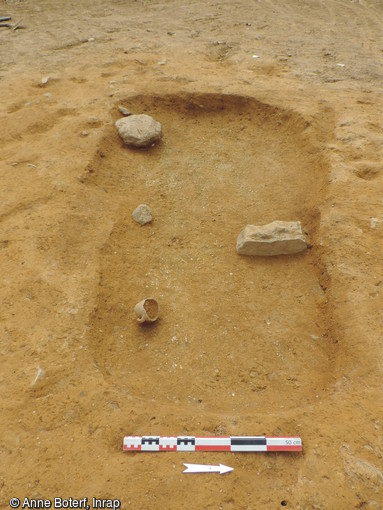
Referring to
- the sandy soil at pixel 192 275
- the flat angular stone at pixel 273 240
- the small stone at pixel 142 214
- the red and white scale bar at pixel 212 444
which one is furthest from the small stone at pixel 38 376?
the flat angular stone at pixel 273 240

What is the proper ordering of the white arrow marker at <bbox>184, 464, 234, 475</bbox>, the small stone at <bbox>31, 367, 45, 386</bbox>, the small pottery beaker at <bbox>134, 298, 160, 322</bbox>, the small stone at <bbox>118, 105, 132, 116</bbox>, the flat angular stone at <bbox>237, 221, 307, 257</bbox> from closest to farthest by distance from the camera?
the white arrow marker at <bbox>184, 464, 234, 475</bbox>
the small stone at <bbox>31, 367, 45, 386</bbox>
the small pottery beaker at <bbox>134, 298, 160, 322</bbox>
the flat angular stone at <bbox>237, 221, 307, 257</bbox>
the small stone at <bbox>118, 105, 132, 116</bbox>

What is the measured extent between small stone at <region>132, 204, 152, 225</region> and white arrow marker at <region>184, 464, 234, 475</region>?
1.84 meters

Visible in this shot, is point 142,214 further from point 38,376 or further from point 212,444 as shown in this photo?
point 212,444

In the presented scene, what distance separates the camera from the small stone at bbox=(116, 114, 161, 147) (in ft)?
12.0

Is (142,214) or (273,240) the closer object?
(273,240)

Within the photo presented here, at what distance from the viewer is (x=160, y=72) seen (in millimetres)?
4578

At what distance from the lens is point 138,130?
367 centimetres

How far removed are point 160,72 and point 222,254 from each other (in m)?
2.69

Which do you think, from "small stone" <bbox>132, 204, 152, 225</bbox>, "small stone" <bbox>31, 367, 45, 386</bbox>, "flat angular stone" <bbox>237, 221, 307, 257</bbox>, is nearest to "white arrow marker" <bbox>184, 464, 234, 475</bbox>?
"small stone" <bbox>31, 367, 45, 386</bbox>

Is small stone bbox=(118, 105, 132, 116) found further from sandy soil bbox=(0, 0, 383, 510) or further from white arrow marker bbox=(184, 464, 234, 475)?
white arrow marker bbox=(184, 464, 234, 475)

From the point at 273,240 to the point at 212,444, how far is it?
149 cm

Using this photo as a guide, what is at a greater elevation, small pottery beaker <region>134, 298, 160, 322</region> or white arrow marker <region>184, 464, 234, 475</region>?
white arrow marker <region>184, 464, 234, 475</region>

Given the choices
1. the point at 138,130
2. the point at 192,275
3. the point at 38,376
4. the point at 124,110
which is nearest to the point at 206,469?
the point at 38,376

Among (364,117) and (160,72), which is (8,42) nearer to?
(160,72)
